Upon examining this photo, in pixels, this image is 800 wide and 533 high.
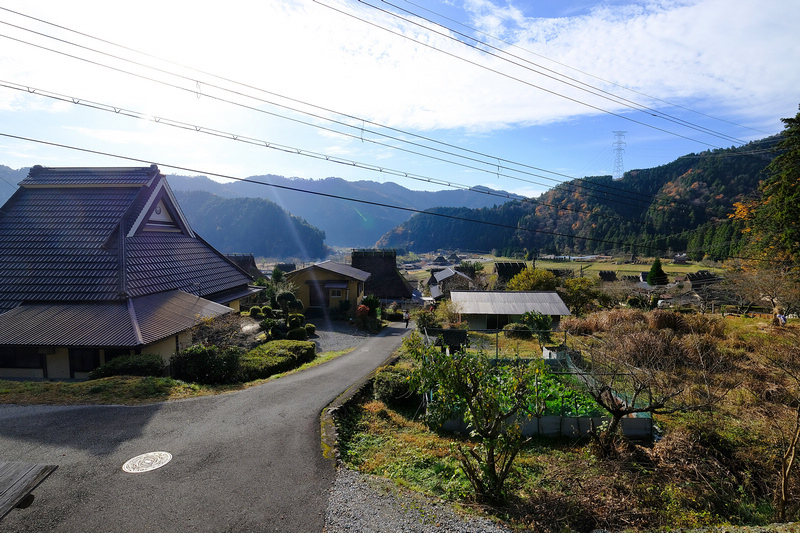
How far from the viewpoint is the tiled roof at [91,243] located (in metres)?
13.7

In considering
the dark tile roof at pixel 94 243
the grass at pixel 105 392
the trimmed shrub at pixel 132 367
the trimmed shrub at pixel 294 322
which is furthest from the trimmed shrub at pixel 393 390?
the trimmed shrub at pixel 294 322

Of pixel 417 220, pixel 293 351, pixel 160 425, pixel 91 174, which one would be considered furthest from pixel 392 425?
pixel 417 220

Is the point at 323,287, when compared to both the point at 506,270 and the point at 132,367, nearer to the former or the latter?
the point at 132,367

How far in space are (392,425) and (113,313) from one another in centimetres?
1007

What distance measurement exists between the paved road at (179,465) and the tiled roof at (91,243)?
6993 millimetres

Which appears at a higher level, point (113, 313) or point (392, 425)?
point (113, 313)

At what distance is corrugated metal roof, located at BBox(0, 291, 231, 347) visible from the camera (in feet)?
37.2

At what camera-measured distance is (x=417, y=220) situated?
502ft

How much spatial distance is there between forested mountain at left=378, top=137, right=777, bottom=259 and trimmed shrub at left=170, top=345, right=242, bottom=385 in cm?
2453

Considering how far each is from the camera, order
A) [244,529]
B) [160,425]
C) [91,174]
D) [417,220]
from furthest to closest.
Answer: [417,220] < [91,174] < [160,425] < [244,529]

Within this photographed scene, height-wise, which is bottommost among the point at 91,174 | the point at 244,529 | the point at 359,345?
the point at 359,345

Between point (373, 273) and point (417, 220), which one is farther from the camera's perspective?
point (417, 220)

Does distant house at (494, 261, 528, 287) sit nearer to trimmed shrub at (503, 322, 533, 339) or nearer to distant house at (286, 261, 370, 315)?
distant house at (286, 261, 370, 315)

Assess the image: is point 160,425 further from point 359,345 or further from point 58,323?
point 359,345
